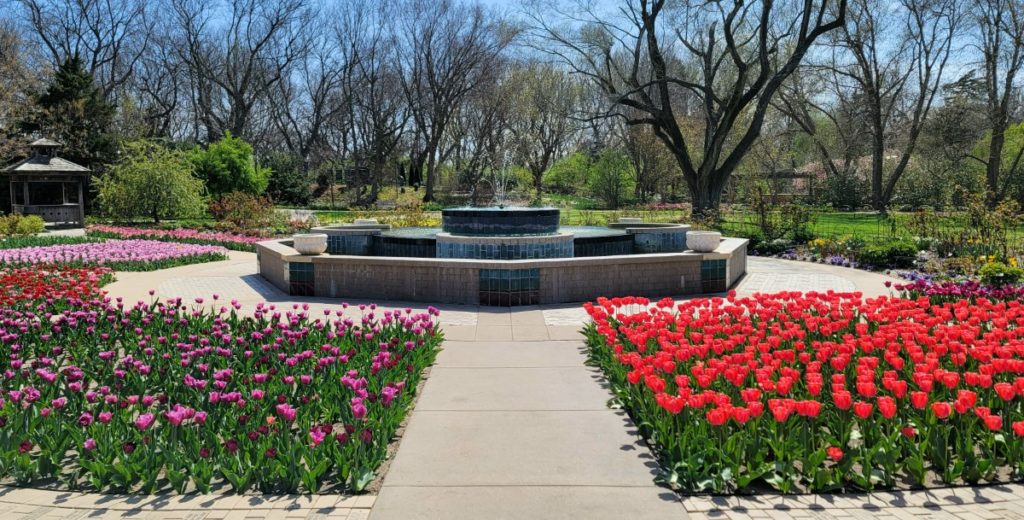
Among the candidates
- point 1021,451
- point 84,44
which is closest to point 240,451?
point 1021,451

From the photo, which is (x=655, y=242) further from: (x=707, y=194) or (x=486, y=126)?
(x=486, y=126)

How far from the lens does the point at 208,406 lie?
4770 mm

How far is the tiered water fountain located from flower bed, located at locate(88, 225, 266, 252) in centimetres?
723

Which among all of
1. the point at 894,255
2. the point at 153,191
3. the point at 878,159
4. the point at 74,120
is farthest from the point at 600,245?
the point at 74,120

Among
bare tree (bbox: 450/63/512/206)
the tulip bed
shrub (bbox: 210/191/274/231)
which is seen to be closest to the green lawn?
shrub (bbox: 210/191/274/231)

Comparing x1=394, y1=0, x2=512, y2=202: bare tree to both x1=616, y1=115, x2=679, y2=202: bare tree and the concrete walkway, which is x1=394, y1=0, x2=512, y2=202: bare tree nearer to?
x1=616, y1=115, x2=679, y2=202: bare tree

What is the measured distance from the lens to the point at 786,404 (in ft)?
12.5

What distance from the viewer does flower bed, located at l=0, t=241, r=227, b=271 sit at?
15188mm

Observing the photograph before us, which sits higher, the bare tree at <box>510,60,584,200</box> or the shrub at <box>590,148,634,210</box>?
the bare tree at <box>510,60,584,200</box>

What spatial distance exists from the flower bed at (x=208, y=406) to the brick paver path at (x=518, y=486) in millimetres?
149

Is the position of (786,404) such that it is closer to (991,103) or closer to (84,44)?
(991,103)

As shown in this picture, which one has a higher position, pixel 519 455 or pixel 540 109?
pixel 540 109

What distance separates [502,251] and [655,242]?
511cm

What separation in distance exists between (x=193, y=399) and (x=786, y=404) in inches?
154
